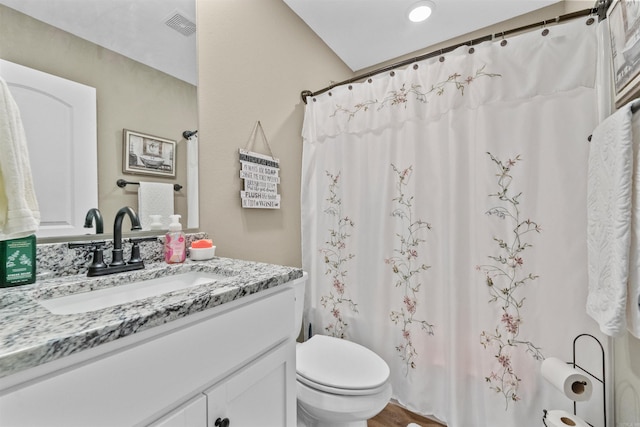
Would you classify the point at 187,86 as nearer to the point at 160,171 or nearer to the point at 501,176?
the point at 160,171

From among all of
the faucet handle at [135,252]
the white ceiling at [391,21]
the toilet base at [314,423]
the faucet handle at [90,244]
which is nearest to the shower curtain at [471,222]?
the toilet base at [314,423]

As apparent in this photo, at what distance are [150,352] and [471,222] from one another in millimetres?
1293

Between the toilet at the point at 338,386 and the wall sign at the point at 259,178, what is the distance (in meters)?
0.51

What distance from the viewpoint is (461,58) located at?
1234 mm

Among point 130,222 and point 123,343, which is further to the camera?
point 130,222

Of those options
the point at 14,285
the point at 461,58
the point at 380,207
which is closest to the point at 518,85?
the point at 461,58

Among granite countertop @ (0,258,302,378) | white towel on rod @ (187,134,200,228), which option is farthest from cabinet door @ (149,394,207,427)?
white towel on rod @ (187,134,200,228)

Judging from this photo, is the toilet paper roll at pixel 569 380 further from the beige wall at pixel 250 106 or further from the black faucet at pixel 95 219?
the black faucet at pixel 95 219

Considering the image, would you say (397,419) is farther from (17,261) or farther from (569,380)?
(17,261)

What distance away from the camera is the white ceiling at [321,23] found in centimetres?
88

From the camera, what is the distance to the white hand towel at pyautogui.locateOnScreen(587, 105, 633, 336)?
0.76 meters

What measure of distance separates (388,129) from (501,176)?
608 millimetres

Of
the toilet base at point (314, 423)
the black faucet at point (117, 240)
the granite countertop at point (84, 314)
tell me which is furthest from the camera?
the toilet base at point (314, 423)

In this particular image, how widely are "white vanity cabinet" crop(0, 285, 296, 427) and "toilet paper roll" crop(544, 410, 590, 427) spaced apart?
3.15 ft
